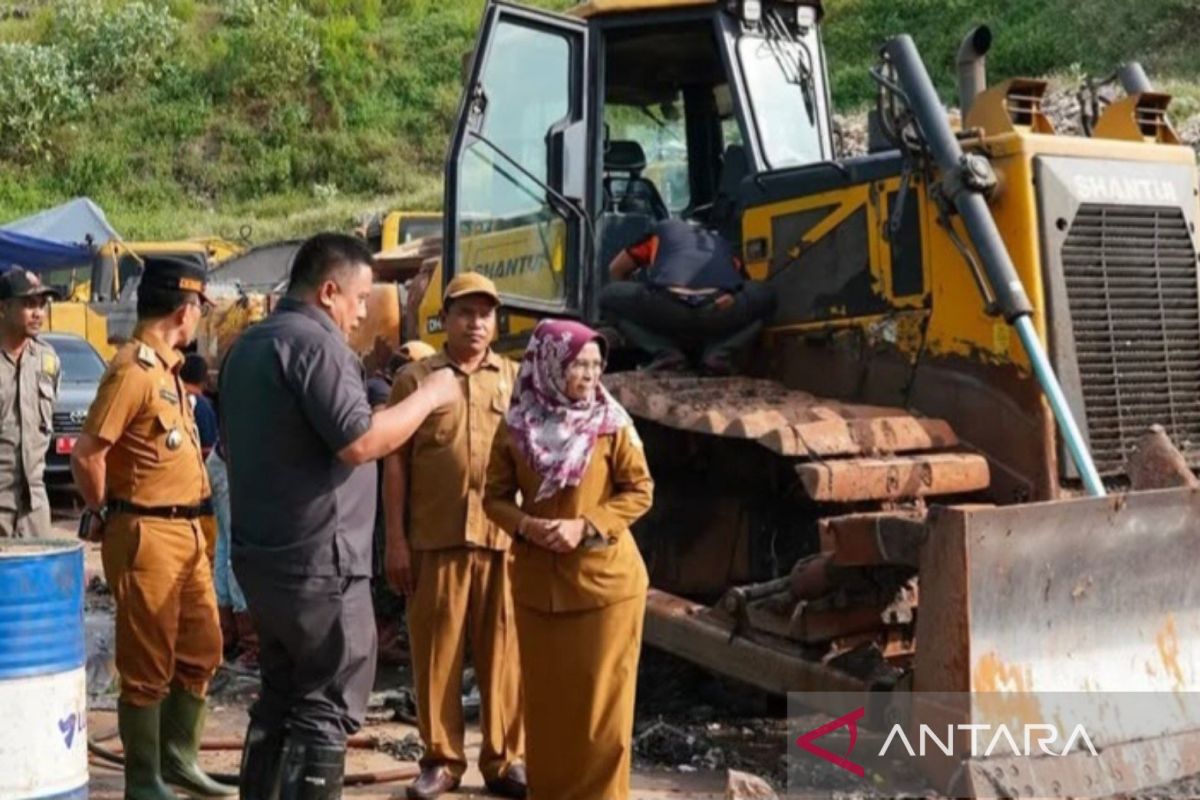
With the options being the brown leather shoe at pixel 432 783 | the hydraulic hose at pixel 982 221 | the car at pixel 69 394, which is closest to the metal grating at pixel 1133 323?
the hydraulic hose at pixel 982 221

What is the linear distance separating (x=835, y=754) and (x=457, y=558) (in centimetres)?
147

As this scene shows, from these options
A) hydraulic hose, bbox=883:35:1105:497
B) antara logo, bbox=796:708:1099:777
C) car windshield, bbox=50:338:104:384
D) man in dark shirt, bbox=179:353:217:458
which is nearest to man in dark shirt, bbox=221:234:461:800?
antara logo, bbox=796:708:1099:777

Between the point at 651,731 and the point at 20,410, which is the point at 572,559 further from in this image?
the point at 20,410

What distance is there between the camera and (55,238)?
2120 cm

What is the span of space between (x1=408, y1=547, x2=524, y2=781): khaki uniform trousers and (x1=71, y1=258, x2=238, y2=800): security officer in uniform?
66cm

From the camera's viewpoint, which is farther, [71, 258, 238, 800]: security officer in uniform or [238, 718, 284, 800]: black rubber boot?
[71, 258, 238, 800]: security officer in uniform

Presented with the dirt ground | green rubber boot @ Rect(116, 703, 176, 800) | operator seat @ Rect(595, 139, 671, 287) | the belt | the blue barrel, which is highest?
operator seat @ Rect(595, 139, 671, 287)

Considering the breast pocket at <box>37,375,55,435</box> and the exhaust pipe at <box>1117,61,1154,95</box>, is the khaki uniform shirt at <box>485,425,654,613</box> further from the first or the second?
the exhaust pipe at <box>1117,61,1154,95</box>

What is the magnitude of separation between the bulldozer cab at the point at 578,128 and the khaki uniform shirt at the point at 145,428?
7.97ft

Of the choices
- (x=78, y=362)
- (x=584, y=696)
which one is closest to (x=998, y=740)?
(x=584, y=696)

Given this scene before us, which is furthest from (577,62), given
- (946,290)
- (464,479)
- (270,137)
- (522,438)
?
(270,137)

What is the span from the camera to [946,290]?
6.70 metres

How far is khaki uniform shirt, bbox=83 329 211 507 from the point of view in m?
5.49

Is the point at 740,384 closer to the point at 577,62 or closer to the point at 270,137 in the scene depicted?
the point at 577,62
